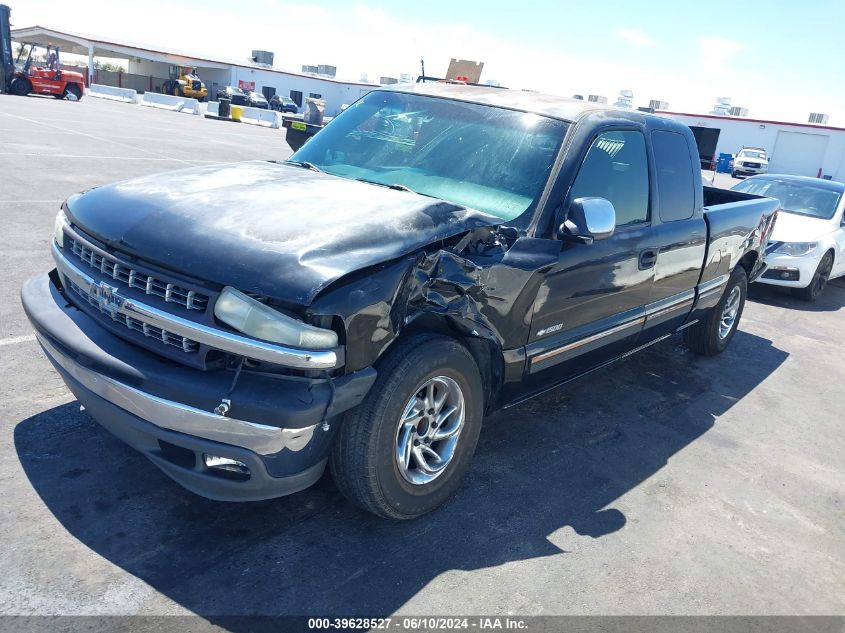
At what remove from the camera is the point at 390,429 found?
293 cm

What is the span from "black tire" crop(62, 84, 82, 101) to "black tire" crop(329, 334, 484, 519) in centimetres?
3444

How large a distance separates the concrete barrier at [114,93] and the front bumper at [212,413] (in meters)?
40.0

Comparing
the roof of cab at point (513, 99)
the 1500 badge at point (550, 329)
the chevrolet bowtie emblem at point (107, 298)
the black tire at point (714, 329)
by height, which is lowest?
the black tire at point (714, 329)

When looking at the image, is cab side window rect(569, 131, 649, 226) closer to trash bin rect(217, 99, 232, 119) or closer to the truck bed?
the truck bed

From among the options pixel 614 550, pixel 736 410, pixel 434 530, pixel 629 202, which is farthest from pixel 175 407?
pixel 736 410

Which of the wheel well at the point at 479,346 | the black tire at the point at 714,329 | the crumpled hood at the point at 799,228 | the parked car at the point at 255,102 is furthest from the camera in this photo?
the parked car at the point at 255,102

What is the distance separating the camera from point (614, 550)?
3.35 m

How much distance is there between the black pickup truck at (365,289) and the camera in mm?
2609

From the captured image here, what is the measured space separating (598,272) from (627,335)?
804mm

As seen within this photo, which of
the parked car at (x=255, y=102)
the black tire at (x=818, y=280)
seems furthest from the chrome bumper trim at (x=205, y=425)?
the parked car at (x=255, y=102)

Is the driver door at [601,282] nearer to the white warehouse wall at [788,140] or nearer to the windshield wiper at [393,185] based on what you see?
the windshield wiper at [393,185]

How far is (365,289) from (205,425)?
0.79m

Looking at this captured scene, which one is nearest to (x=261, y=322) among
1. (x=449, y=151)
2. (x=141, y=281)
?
(x=141, y=281)

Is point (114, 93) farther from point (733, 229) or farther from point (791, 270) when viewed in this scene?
point (733, 229)
